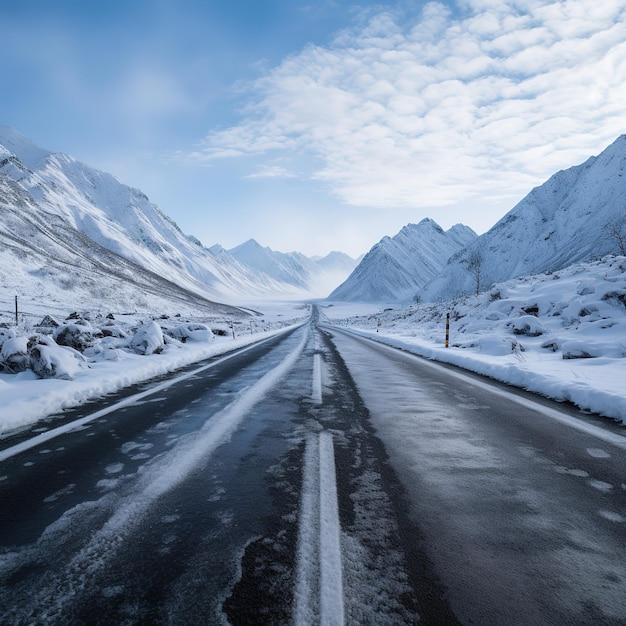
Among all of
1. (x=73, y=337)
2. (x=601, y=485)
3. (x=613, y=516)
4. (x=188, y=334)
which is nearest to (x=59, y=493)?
(x=613, y=516)

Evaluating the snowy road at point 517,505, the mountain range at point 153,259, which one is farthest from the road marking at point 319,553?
the mountain range at point 153,259

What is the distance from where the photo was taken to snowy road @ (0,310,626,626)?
1.62 m

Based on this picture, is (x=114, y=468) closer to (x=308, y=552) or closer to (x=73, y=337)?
(x=308, y=552)

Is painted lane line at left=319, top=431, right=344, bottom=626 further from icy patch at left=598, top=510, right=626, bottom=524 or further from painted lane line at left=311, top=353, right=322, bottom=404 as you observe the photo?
painted lane line at left=311, top=353, right=322, bottom=404

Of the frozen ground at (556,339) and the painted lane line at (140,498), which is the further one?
the frozen ground at (556,339)

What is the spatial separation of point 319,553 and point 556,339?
36.2ft

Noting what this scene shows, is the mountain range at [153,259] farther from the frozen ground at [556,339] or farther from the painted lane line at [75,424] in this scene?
the painted lane line at [75,424]

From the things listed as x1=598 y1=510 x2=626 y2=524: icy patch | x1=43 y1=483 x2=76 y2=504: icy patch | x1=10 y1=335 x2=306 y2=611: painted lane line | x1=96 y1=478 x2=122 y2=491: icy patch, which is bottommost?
x1=43 y1=483 x2=76 y2=504: icy patch

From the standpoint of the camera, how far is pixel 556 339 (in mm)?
10578

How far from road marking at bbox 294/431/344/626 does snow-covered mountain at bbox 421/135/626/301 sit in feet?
442

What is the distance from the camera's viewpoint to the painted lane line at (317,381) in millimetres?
Answer: 5656

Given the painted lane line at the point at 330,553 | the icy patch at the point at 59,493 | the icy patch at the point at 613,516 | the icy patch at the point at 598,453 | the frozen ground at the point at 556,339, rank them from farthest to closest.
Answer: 1. the frozen ground at the point at 556,339
2. the icy patch at the point at 598,453
3. the icy patch at the point at 59,493
4. the icy patch at the point at 613,516
5. the painted lane line at the point at 330,553

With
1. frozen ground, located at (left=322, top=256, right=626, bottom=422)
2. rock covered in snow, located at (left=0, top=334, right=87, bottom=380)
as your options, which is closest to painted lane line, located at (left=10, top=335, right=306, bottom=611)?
rock covered in snow, located at (left=0, top=334, right=87, bottom=380)

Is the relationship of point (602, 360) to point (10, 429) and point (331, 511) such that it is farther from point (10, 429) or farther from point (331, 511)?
point (10, 429)
